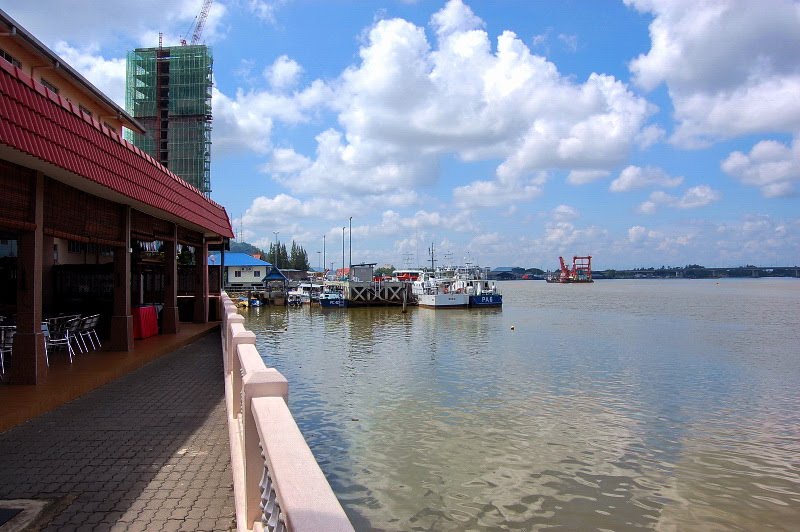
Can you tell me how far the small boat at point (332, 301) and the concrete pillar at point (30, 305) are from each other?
47704mm

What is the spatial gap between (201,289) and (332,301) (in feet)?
122

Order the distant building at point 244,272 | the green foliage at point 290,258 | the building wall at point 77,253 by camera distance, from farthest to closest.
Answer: the green foliage at point 290,258, the distant building at point 244,272, the building wall at point 77,253

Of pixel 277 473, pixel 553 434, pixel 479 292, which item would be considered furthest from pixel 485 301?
pixel 277 473

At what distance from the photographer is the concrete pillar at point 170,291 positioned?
1530 centimetres

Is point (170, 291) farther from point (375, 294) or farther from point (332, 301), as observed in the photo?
point (375, 294)

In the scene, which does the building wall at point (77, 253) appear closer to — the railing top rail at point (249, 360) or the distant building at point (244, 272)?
the railing top rail at point (249, 360)

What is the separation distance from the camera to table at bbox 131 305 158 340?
13.9m

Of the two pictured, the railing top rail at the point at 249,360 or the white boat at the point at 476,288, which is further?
the white boat at the point at 476,288

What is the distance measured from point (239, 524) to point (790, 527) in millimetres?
7206

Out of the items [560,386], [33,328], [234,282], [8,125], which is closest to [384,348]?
[560,386]

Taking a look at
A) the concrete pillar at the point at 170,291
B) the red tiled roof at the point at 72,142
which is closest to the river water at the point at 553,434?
the concrete pillar at the point at 170,291

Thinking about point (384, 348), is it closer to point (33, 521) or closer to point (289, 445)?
point (33, 521)

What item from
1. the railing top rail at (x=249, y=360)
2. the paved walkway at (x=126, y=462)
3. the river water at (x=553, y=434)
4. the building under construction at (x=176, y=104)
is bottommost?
the river water at (x=553, y=434)

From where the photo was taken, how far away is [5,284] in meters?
15.0
